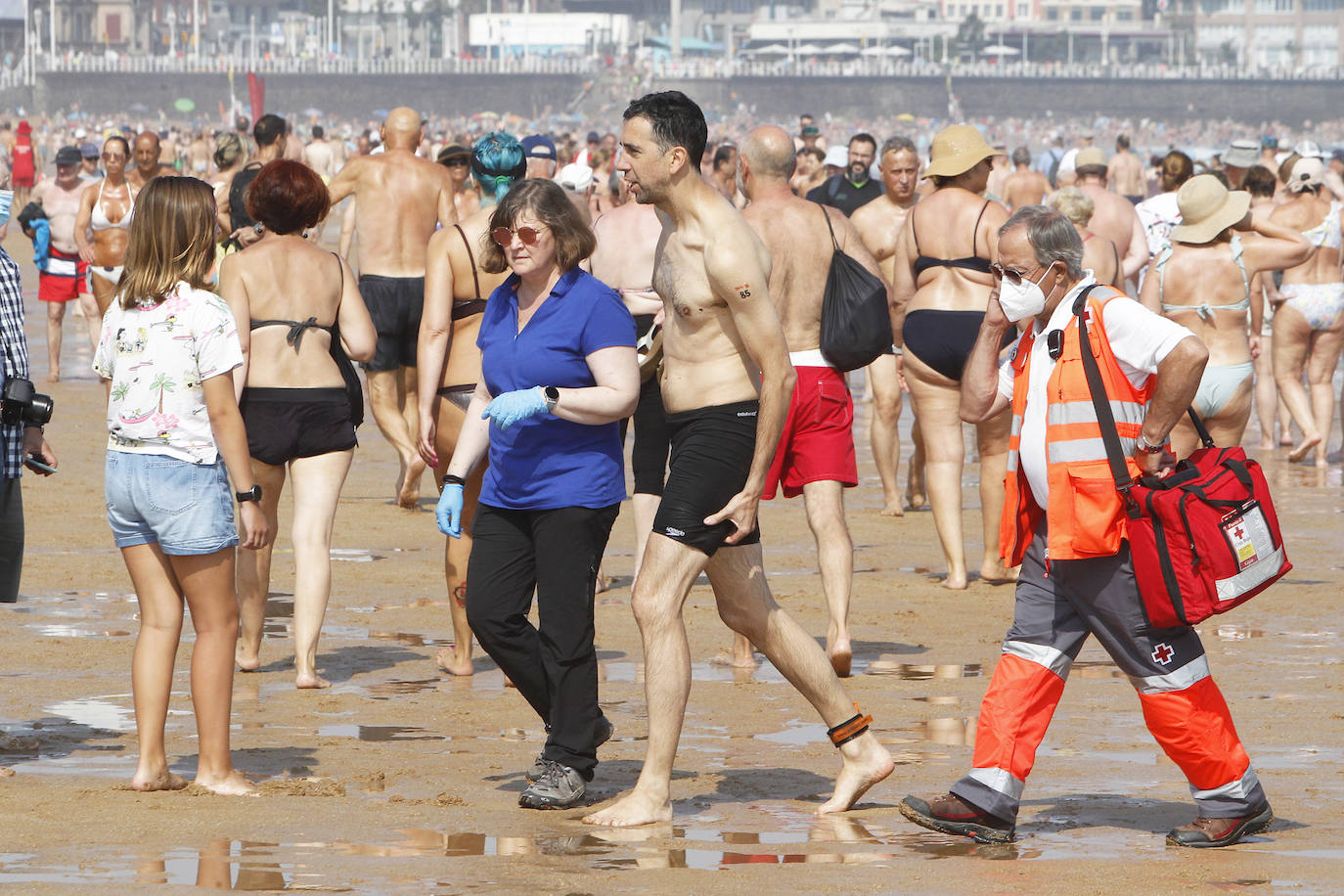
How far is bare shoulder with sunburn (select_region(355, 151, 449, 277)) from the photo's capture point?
9719 millimetres

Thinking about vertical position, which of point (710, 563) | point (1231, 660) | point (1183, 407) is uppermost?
point (1183, 407)

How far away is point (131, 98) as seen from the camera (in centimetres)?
12638

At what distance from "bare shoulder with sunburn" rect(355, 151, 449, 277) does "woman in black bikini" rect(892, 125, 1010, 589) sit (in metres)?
2.62

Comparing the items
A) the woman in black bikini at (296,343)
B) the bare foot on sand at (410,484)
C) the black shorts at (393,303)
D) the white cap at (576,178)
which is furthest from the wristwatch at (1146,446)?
the white cap at (576,178)

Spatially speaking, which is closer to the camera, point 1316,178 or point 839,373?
point 839,373

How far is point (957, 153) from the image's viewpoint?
27.1 ft

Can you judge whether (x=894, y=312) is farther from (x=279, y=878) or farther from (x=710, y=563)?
(x=279, y=878)

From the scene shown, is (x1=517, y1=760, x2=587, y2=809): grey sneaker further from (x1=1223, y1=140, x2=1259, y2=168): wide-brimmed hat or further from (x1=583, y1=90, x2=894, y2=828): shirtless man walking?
(x1=1223, y1=140, x2=1259, y2=168): wide-brimmed hat

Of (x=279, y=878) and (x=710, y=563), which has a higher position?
(x=710, y=563)

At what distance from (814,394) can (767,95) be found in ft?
433

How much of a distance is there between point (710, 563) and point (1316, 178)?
9152 millimetres

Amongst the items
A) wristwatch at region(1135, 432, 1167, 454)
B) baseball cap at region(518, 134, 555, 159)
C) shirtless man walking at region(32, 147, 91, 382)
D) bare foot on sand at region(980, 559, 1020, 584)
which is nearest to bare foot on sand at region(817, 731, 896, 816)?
wristwatch at region(1135, 432, 1167, 454)

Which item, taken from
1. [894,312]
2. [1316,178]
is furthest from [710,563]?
[1316,178]

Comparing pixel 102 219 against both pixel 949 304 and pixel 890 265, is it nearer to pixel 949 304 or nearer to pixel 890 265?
pixel 890 265
